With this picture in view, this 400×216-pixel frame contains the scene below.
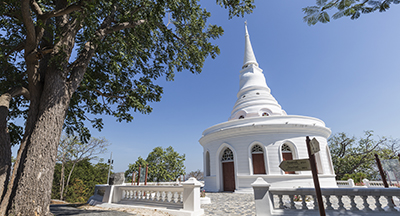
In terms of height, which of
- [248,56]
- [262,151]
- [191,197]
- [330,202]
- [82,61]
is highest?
[248,56]

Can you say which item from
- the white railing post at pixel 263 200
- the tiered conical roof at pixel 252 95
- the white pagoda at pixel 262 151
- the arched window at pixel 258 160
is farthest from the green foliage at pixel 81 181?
the white railing post at pixel 263 200

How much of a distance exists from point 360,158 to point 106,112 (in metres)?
31.0

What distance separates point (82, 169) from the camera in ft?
104

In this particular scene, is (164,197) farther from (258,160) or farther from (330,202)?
(258,160)

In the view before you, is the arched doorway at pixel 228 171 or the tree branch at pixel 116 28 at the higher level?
the tree branch at pixel 116 28

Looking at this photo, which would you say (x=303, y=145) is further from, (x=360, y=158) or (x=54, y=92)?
(x=360, y=158)

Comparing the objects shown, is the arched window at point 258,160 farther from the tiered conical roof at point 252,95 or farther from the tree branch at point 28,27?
the tree branch at point 28,27

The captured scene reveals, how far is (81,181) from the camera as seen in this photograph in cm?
3048

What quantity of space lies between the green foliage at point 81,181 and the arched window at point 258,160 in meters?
27.2

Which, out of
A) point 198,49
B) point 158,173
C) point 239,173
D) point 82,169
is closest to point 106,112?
point 198,49

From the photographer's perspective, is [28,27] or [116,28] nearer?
[28,27]

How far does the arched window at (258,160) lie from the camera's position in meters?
14.8

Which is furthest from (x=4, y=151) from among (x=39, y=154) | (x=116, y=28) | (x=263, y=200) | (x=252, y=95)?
(x=252, y=95)

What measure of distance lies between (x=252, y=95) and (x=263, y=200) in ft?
51.7
